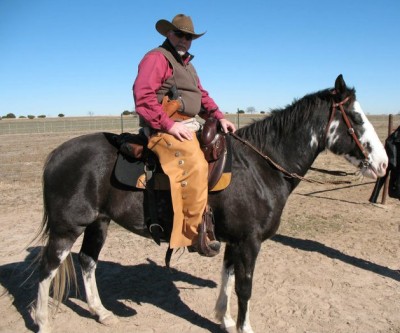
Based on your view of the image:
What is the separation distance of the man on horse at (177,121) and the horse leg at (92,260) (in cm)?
122

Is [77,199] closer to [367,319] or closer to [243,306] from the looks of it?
[243,306]

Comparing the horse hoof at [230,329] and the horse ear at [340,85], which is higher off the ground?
the horse ear at [340,85]

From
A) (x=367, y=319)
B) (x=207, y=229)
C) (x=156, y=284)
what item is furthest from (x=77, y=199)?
(x=367, y=319)

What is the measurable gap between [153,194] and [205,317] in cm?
164

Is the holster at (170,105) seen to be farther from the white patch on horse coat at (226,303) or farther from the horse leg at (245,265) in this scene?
the white patch on horse coat at (226,303)

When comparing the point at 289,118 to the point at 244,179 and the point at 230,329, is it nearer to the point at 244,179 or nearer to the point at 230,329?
the point at 244,179

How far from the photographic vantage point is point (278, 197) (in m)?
3.30

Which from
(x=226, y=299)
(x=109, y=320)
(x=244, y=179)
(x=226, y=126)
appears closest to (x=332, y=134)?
(x=244, y=179)

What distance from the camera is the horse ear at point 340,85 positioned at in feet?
10.0

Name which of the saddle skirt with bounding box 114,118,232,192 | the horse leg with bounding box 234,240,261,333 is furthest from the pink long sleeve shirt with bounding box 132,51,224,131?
the horse leg with bounding box 234,240,261,333

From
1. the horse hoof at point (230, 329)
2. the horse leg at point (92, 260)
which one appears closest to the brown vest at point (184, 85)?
the horse leg at point (92, 260)

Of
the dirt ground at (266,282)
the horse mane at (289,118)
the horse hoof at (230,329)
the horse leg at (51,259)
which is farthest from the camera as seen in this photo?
the dirt ground at (266,282)

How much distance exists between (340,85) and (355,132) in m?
0.43

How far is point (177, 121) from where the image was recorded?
3.23 meters
